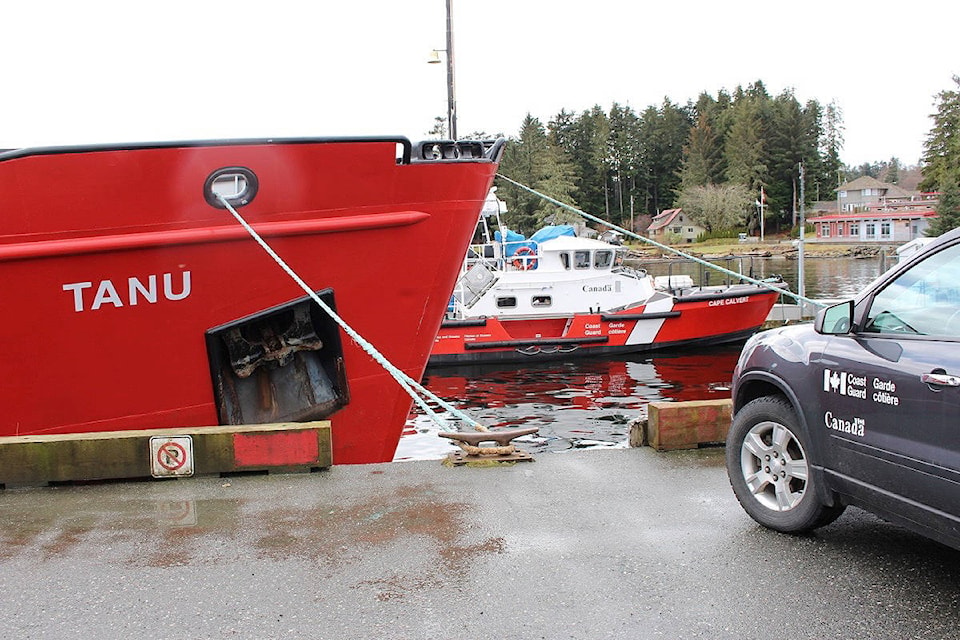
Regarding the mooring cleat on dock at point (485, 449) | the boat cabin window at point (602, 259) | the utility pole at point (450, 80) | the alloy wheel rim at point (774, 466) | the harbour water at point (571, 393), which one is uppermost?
the utility pole at point (450, 80)

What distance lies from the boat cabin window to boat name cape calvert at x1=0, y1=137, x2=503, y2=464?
16378 mm

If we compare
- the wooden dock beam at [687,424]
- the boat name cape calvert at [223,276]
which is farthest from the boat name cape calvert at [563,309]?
the wooden dock beam at [687,424]

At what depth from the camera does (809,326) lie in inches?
189

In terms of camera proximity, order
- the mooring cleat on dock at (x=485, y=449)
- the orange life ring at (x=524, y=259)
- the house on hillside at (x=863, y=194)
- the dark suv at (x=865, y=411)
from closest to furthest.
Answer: the dark suv at (x=865, y=411) → the mooring cleat on dock at (x=485, y=449) → the orange life ring at (x=524, y=259) → the house on hillside at (x=863, y=194)

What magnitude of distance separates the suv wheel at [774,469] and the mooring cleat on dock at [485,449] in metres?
1.84

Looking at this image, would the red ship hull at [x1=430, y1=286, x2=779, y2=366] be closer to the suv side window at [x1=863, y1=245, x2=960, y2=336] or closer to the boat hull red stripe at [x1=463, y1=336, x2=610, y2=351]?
the boat hull red stripe at [x1=463, y1=336, x2=610, y2=351]

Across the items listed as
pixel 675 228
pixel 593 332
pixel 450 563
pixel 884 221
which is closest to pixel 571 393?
pixel 593 332

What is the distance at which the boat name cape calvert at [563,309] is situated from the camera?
24.5 meters

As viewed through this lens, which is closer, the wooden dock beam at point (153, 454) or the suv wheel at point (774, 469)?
the suv wheel at point (774, 469)

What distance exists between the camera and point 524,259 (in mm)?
25609

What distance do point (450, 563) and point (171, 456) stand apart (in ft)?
8.42

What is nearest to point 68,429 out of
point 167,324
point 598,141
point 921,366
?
point 167,324

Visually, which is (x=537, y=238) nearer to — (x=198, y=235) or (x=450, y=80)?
(x=450, y=80)

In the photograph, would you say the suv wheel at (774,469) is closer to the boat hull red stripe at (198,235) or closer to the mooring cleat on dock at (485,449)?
the mooring cleat on dock at (485,449)
